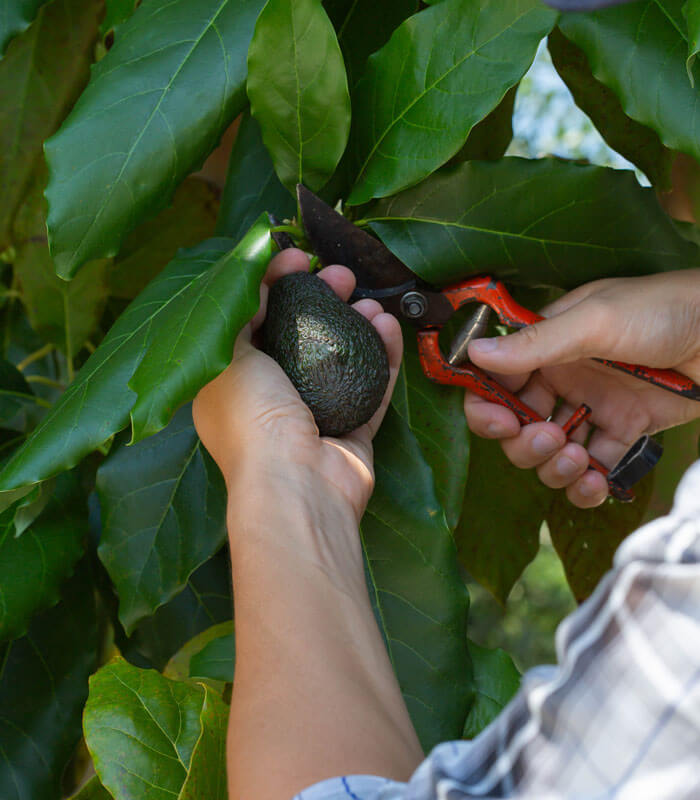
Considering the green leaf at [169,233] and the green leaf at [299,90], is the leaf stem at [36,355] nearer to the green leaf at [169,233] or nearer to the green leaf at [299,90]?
the green leaf at [169,233]

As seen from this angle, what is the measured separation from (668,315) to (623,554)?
666 millimetres

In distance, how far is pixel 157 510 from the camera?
41.1 inches

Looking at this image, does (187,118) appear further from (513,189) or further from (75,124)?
(513,189)

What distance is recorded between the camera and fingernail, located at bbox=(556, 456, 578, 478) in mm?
1284

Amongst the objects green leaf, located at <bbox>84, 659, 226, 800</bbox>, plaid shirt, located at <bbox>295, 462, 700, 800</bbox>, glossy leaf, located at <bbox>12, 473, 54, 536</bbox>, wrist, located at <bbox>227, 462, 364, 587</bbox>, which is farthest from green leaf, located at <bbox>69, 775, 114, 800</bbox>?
plaid shirt, located at <bbox>295, 462, 700, 800</bbox>

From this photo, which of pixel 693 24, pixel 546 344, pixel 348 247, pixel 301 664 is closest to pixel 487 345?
pixel 546 344

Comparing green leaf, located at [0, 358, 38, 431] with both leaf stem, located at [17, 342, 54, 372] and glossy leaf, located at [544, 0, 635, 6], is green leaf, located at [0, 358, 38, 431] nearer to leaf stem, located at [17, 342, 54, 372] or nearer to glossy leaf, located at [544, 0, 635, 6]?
leaf stem, located at [17, 342, 54, 372]

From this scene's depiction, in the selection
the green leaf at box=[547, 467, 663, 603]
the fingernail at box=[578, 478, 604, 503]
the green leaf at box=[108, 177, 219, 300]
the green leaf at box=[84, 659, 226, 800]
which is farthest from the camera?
the green leaf at box=[108, 177, 219, 300]

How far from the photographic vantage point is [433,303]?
111 centimetres

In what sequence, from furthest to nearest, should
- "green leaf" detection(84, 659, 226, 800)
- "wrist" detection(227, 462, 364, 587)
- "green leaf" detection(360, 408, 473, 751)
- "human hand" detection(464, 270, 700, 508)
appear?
1. "human hand" detection(464, 270, 700, 508)
2. "green leaf" detection(360, 408, 473, 751)
3. "green leaf" detection(84, 659, 226, 800)
4. "wrist" detection(227, 462, 364, 587)

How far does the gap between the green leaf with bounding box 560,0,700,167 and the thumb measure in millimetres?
246

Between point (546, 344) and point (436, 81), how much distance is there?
35cm

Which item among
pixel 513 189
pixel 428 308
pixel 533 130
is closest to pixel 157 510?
pixel 428 308

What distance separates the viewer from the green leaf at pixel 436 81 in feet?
2.96
